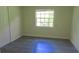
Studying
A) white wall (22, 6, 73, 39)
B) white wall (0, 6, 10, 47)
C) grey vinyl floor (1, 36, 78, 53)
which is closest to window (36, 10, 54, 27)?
white wall (22, 6, 73, 39)

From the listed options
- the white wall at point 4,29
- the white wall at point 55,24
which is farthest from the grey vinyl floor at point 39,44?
the white wall at point 4,29

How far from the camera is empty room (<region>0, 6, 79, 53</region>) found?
2.28 meters

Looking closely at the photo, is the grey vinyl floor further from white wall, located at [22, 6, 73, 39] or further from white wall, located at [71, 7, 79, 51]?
white wall, located at [71, 7, 79, 51]

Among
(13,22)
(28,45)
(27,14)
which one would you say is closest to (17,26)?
(13,22)

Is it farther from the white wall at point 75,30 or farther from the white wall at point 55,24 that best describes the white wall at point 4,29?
the white wall at point 75,30

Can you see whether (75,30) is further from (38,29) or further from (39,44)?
(39,44)

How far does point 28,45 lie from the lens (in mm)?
2363

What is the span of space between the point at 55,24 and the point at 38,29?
53 centimetres

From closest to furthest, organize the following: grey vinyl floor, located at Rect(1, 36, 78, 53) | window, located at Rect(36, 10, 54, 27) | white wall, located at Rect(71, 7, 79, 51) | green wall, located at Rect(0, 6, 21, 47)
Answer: window, located at Rect(36, 10, 54, 27)
grey vinyl floor, located at Rect(1, 36, 78, 53)
green wall, located at Rect(0, 6, 21, 47)
white wall, located at Rect(71, 7, 79, 51)

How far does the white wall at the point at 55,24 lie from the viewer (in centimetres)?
252

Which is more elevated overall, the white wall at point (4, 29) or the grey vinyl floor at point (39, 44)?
the white wall at point (4, 29)

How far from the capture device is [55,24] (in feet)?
9.39

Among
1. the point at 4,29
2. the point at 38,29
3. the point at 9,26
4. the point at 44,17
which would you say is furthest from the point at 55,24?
the point at 4,29
